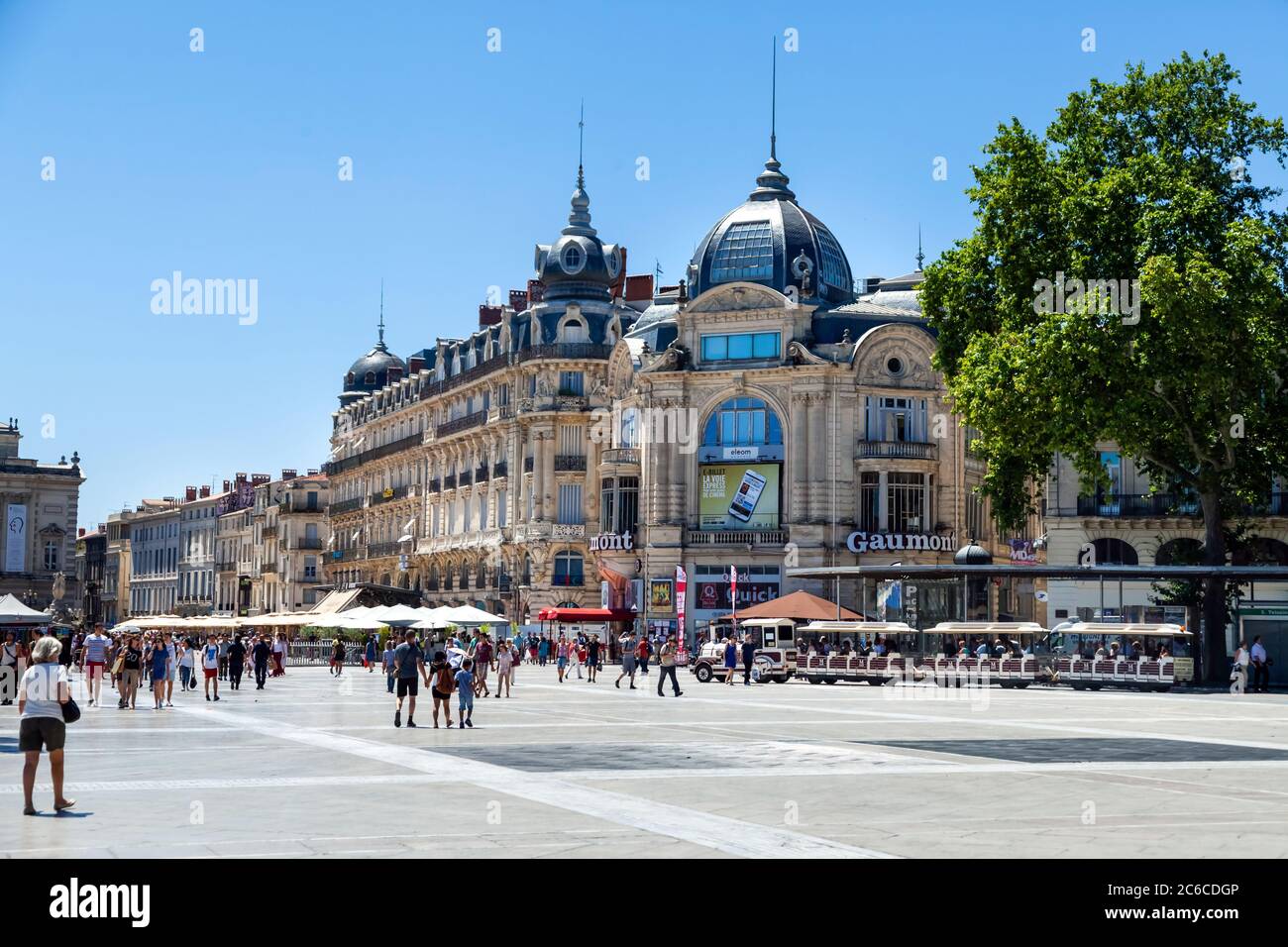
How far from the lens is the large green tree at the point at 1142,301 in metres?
43.1

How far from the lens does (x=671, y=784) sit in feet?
57.3

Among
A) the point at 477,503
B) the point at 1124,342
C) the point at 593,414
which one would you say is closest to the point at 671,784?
the point at 1124,342

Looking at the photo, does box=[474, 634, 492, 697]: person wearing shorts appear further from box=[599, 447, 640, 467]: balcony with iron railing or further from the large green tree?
box=[599, 447, 640, 467]: balcony with iron railing

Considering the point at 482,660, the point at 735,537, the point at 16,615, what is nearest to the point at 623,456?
the point at 735,537

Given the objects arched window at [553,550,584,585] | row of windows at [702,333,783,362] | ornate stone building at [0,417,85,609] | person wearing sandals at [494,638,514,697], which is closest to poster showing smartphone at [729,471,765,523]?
row of windows at [702,333,783,362]

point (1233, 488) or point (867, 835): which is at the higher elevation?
point (1233, 488)

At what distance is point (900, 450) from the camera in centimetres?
6900

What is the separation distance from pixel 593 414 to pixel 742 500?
10642 mm

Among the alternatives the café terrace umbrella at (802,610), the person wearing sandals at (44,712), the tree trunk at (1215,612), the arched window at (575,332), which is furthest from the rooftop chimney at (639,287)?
the person wearing sandals at (44,712)

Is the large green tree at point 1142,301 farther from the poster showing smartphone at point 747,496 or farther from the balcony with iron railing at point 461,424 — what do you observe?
the balcony with iron railing at point 461,424
